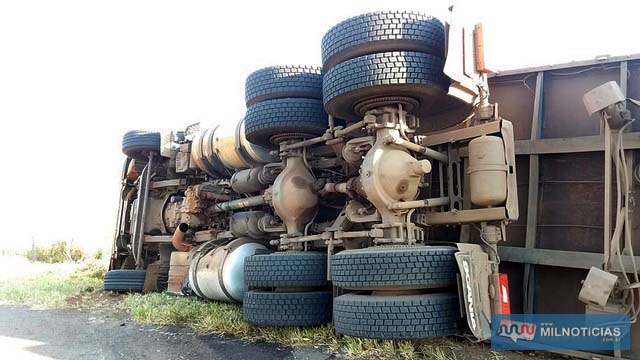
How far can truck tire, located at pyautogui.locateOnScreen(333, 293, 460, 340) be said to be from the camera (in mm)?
3432

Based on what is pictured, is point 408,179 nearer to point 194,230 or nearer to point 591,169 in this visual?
point 591,169

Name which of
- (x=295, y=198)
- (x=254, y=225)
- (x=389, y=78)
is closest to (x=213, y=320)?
(x=295, y=198)

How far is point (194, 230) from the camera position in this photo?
7555 mm

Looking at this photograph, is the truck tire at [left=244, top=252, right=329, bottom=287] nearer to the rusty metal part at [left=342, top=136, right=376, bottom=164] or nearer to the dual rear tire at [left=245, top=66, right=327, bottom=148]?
the rusty metal part at [left=342, top=136, right=376, bottom=164]

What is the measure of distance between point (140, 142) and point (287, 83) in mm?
4223

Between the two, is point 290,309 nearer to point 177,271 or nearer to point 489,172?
point 489,172

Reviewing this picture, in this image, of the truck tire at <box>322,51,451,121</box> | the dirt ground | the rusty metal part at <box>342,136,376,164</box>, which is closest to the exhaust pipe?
the dirt ground

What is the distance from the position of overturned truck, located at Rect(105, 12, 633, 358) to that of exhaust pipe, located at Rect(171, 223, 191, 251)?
1296 millimetres

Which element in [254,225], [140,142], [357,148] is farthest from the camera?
[140,142]

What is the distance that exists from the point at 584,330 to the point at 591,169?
4.15ft

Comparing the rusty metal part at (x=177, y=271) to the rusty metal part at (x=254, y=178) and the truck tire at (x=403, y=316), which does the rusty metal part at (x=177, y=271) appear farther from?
the truck tire at (x=403, y=316)

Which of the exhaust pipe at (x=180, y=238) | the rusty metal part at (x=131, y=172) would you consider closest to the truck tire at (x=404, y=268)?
the exhaust pipe at (x=180, y=238)

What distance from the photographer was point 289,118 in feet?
16.5

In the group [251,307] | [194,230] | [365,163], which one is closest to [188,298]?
[194,230]
